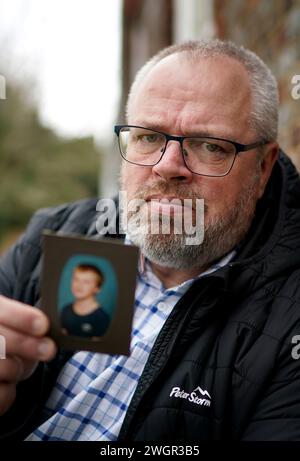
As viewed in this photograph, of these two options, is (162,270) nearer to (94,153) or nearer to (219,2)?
(219,2)

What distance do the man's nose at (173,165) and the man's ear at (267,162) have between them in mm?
370

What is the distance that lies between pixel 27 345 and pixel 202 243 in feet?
2.52

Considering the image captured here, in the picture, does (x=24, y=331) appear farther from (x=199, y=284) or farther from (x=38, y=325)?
(x=199, y=284)

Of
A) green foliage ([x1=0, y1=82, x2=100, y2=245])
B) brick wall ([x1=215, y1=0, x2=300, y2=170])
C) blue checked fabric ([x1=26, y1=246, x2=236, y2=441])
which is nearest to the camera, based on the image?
blue checked fabric ([x1=26, y1=246, x2=236, y2=441])

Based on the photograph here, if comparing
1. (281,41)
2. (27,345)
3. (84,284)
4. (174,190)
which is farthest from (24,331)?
(281,41)

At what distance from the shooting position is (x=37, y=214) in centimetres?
192

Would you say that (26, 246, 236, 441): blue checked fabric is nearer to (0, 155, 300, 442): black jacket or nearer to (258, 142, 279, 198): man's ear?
(0, 155, 300, 442): black jacket

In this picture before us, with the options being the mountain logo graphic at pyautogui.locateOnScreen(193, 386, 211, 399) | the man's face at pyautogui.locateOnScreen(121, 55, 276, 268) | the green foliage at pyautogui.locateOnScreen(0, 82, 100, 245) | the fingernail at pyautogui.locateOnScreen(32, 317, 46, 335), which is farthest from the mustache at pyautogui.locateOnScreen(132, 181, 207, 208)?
the green foliage at pyautogui.locateOnScreen(0, 82, 100, 245)

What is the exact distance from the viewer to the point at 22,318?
914 millimetres

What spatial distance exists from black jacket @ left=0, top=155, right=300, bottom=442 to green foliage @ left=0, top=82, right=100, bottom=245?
1183cm

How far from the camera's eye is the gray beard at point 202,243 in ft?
4.94

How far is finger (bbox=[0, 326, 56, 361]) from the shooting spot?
3.02 feet

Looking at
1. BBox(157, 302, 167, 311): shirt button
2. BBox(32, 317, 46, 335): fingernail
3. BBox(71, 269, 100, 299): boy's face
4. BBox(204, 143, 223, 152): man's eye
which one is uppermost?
BBox(204, 143, 223, 152): man's eye

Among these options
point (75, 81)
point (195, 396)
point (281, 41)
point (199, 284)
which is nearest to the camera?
point (195, 396)
